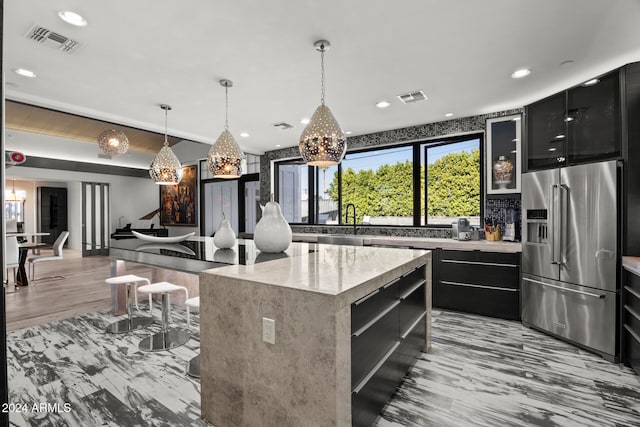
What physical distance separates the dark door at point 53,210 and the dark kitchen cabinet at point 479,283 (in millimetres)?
12279

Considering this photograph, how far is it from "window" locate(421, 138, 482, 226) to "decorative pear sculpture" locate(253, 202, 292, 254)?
3100 mm

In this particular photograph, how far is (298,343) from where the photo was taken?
56.8 inches

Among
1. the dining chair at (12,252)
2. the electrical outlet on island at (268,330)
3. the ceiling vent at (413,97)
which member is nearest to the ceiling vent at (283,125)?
the ceiling vent at (413,97)

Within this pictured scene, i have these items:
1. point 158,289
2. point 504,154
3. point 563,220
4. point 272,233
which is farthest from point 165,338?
point 504,154

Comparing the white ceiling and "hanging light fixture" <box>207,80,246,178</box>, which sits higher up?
the white ceiling

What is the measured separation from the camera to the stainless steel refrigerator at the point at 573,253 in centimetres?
271

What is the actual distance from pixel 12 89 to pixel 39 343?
2.67 metres

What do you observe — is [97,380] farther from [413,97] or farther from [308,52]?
[413,97]

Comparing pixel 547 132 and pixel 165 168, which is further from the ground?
pixel 547 132

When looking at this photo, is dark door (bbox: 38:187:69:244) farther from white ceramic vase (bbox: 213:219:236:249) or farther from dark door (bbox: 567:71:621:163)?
dark door (bbox: 567:71:621:163)

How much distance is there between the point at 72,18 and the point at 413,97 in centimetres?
323

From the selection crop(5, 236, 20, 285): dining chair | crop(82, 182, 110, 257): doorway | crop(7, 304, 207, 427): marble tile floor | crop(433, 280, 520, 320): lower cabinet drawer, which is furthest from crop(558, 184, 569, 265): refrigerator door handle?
crop(82, 182, 110, 257): doorway

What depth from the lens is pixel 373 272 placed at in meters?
1.78

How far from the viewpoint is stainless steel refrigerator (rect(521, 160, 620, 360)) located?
8.89 ft
